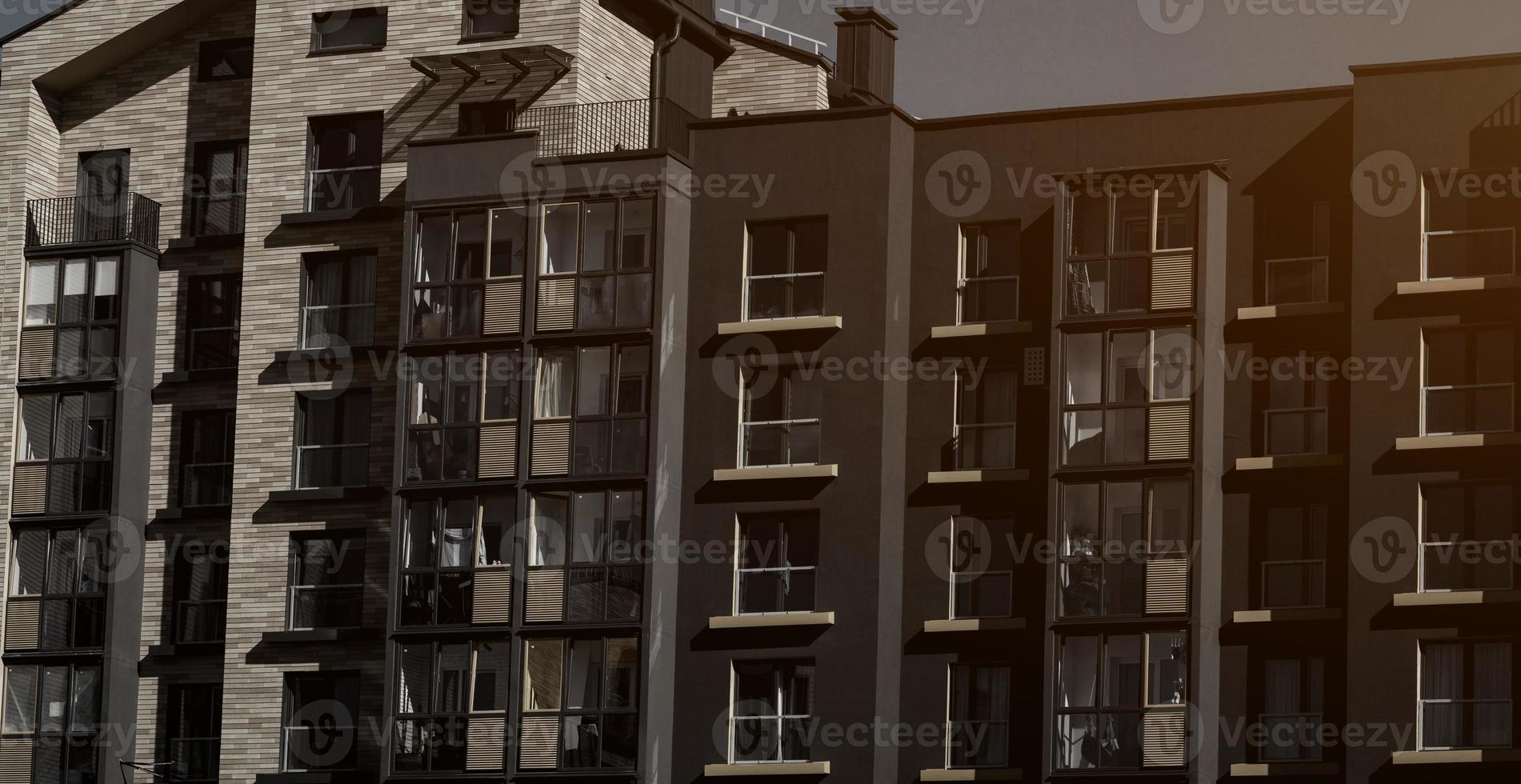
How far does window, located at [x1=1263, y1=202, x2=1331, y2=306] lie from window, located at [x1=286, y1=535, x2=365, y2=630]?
1871 cm

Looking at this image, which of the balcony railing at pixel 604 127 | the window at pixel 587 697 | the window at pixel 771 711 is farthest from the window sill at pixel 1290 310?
the window at pixel 587 697

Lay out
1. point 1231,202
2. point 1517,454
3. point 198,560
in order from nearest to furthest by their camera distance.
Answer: point 1517,454
point 1231,202
point 198,560

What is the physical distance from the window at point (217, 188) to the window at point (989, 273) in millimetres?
15921

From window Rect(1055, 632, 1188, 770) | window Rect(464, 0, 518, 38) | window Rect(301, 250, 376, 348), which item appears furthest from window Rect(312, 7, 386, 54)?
window Rect(1055, 632, 1188, 770)

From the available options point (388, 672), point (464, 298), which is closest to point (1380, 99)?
point (464, 298)

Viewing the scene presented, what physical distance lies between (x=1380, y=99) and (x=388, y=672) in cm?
2155

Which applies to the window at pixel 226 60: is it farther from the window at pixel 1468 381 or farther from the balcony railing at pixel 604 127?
the window at pixel 1468 381

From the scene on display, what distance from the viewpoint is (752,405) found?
5306 cm

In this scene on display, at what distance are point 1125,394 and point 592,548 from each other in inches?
Answer: 415

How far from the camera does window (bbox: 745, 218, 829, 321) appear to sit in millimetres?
53125

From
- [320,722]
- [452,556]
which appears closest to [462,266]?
[452,556]

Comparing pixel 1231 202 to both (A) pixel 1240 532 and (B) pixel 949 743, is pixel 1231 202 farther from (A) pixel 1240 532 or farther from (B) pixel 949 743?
(B) pixel 949 743

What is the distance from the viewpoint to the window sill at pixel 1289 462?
4941cm

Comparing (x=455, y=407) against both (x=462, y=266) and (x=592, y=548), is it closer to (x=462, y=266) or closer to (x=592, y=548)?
(x=462, y=266)
